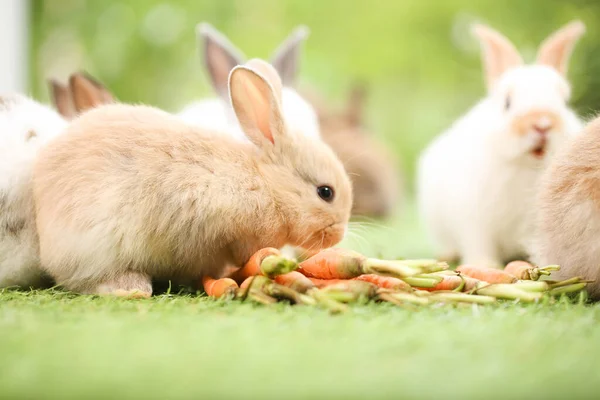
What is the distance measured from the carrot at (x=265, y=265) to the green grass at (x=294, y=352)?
122 mm

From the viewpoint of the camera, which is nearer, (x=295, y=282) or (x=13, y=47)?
(x=295, y=282)

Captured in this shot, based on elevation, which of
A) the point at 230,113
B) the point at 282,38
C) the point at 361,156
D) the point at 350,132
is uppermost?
the point at 282,38

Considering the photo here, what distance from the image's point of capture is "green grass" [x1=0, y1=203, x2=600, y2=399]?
829 millimetres

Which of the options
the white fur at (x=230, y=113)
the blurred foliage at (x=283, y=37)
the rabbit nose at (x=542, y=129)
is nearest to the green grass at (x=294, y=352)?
the rabbit nose at (x=542, y=129)

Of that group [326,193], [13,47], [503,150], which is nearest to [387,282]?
[326,193]

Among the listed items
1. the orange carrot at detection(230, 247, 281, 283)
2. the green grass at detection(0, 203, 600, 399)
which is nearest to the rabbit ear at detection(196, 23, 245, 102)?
the orange carrot at detection(230, 247, 281, 283)

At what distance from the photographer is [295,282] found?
4.67 ft

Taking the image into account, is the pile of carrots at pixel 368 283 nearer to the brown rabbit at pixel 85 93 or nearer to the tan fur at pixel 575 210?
the tan fur at pixel 575 210

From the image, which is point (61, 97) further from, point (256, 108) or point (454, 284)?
point (454, 284)

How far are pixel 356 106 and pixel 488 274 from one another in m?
2.64

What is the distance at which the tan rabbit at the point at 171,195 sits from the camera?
1.50m

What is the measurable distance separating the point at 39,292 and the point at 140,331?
0.63m

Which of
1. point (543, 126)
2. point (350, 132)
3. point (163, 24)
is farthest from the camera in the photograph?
point (163, 24)

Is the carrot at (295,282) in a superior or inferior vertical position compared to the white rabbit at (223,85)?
inferior
